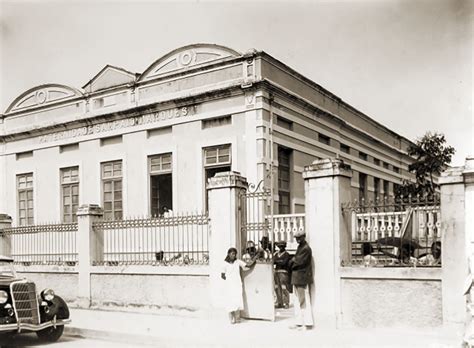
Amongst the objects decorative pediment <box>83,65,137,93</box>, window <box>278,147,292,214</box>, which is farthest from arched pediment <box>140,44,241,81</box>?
window <box>278,147,292,214</box>

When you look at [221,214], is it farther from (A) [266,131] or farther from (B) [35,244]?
(B) [35,244]

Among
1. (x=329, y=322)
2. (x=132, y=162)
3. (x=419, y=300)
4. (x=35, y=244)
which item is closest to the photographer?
(x=419, y=300)

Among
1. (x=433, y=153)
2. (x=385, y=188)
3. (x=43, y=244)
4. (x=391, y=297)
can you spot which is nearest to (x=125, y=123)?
(x=43, y=244)

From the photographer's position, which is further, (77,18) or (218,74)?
(218,74)

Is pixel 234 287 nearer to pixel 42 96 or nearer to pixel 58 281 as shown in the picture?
pixel 58 281

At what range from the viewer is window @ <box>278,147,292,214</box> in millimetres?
17469

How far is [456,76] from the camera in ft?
34.1

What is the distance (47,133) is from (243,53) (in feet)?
29.5

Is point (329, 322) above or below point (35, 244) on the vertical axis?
below

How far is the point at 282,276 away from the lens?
42.4 ft

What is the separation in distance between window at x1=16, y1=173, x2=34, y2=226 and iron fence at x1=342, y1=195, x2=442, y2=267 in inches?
593

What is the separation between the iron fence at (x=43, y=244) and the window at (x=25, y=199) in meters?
5.28

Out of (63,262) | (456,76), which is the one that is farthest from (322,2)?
(63,262)

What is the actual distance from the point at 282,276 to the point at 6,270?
19.2 feet
